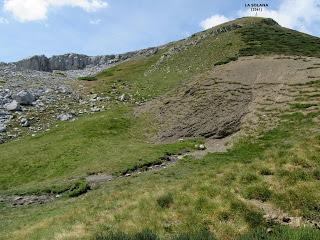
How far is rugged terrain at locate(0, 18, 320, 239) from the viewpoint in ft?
60.4

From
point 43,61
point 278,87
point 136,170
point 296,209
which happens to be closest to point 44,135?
point 136,170

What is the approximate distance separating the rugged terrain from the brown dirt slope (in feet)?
0.55

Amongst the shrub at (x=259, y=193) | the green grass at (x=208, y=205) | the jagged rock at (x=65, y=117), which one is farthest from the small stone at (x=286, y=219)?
the jagged rock at (x=65, y=117)

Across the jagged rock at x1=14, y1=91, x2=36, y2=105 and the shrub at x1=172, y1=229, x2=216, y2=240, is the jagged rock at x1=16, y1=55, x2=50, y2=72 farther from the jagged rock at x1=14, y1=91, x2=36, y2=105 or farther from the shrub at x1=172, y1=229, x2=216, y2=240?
the shrub at x1=172, y1=229, x2=216, y2=240

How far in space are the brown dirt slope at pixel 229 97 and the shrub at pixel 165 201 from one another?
2352 cm

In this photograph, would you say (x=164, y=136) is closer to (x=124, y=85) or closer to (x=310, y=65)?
(x=310, y=65)

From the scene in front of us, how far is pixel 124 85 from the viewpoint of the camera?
79125 mm

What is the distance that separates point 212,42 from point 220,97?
4908 centimetres

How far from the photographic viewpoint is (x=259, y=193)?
19.5 m

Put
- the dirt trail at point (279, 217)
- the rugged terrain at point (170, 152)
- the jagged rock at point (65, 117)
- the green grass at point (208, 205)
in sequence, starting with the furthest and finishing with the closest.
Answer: the jagged rock at point (65, 117)
the rugged terrain at point (170, 152)
the green grass at point (208, 205)
the dirt trail at point (279, 217)

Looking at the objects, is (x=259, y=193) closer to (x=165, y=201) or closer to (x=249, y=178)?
(x=249, y=178)

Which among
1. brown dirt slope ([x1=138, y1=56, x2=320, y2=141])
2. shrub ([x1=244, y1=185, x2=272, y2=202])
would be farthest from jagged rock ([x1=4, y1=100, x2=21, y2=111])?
shrub ([x1=244, y1=185, x2=272, y2=202])

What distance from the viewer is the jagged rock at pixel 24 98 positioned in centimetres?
6334

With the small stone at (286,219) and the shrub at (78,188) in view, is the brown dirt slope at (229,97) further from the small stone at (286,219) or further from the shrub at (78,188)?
the small stone at (286,219)
